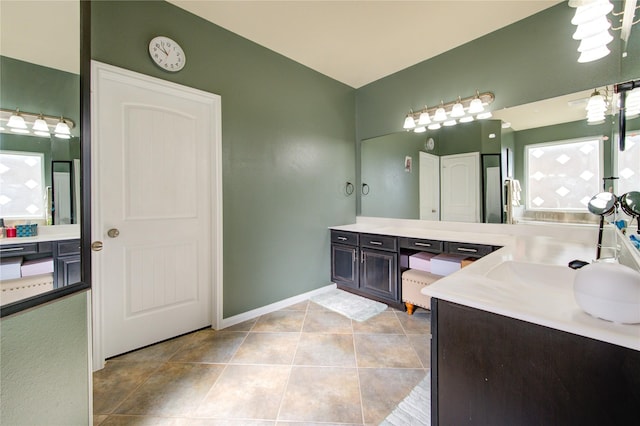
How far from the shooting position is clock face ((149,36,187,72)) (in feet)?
6.25

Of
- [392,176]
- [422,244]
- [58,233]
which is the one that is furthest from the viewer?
[392,176]

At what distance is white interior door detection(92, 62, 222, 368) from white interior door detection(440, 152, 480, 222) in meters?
2.33

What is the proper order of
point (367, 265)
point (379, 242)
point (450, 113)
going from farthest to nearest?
point (367, 265) < point (379, 242) < point (450, 113)

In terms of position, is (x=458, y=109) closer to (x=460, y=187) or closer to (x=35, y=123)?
(x=460, y=187)

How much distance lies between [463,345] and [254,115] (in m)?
2.44

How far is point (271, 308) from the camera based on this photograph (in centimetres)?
265

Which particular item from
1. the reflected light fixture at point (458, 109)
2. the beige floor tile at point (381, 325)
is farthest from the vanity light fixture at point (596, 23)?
the beige floor tile at point (381, 325)

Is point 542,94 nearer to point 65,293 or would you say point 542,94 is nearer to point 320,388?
point 320,388

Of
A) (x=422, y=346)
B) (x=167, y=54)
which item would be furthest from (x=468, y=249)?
(x=167, y=54)

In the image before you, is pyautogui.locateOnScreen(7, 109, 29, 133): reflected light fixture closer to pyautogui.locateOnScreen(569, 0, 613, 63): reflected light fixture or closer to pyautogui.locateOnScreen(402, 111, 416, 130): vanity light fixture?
pyautogui.locateOnScreen(569, 0, 613, 63): reflected light fixture

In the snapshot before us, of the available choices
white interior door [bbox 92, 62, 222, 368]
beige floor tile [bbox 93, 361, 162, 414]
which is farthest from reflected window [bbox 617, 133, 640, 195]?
beige floor tile [bbox 93, 361, 162, 414]

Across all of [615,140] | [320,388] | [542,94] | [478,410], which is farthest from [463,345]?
[542,94]

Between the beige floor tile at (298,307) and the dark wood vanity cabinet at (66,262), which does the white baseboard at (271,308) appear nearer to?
the beige floor tile at (298,307)

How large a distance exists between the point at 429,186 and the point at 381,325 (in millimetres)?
1593
